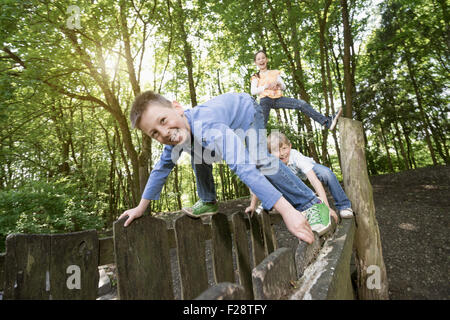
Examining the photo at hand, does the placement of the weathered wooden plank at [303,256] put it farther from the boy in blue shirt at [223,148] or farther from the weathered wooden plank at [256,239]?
the weathered wooden plank at [256,239]

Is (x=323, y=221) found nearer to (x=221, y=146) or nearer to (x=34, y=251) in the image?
(x=221, y=146)

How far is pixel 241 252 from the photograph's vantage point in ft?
6.35

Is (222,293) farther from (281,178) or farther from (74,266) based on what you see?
(281,178)

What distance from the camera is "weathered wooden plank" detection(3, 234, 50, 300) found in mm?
1019

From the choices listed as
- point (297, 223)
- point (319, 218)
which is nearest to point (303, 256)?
point (297, 223)

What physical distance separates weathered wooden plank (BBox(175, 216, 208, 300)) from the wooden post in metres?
1.67

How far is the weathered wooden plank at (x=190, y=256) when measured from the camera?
153 centimetres

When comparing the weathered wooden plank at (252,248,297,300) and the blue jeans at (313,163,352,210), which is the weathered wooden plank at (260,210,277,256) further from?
the weathered wooden plank at (252,248,297,300)

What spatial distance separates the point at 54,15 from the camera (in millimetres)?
5621

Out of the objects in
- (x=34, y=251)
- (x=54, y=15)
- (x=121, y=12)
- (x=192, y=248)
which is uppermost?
(x=121, y=12)

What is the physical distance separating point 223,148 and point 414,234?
18.4 ft

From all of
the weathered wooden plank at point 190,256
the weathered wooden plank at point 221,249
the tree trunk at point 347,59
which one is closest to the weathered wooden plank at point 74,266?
the weathered wooden plank at point 190,256

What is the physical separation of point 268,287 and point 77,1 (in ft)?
24.0
